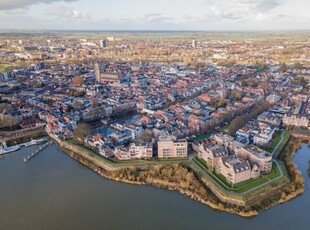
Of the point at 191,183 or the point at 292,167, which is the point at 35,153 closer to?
the point at 191,183

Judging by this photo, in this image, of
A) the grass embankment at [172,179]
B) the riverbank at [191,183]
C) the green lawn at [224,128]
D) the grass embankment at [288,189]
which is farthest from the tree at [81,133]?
the grass embankment at [288,189]

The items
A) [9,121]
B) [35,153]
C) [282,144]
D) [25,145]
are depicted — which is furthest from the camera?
[9,121]

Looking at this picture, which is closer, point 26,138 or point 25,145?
point 25,145

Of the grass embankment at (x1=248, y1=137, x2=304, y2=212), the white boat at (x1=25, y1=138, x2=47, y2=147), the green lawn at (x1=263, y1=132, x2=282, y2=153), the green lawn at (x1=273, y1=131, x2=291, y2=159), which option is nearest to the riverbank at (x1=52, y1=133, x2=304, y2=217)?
the grass embankment at (x1=248, y1=137, x2=304, y2=212)

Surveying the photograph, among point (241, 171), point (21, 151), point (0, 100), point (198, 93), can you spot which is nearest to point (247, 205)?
point (241, 171)

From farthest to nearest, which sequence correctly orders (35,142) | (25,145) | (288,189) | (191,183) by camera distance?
(35,142) < (25,145) < (191,183) < (288,189)

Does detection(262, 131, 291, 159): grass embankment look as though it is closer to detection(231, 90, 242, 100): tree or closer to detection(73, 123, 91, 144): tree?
detection(231, 90, 242, 100): tree

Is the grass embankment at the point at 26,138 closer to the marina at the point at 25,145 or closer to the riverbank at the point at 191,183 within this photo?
the marina at the point at 25,145

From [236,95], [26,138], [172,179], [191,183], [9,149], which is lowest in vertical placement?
[9,149]

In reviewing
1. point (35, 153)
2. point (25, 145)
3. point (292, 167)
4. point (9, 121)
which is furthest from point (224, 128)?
point (9, 121)
